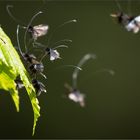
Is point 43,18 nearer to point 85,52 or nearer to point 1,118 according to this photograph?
point 85,52

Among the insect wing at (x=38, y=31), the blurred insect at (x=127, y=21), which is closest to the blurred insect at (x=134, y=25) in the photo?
the blurred insect at (x=127, y=21)

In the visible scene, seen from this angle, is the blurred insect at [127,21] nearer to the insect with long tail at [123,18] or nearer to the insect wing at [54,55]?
the insect with long tail at [123,18]

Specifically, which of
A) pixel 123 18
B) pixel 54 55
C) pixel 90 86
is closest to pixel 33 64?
pixel 54 55

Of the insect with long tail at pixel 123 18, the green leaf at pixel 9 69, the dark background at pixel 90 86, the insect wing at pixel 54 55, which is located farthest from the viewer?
the dark background at pixel 90 86

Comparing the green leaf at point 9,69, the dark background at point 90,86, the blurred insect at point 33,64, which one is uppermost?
the green leaf at point 9,69

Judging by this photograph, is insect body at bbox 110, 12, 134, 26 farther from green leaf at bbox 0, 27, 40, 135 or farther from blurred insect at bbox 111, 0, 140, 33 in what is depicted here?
green leaf at bbox 0, 27, 40, 135

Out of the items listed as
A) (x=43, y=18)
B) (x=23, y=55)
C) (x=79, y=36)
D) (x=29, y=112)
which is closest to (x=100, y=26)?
(x=79, y=36)

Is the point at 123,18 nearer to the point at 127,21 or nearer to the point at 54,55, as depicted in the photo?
the point at 127,21

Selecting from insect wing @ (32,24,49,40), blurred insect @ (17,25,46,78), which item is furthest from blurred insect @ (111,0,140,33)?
blurred insect @ (17,25,46,78)
